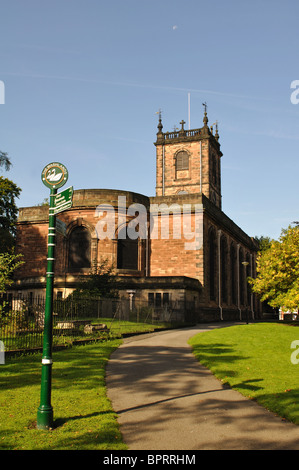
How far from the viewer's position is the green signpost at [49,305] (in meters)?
7.09

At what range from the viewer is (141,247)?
116ft

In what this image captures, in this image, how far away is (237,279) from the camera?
4631cm

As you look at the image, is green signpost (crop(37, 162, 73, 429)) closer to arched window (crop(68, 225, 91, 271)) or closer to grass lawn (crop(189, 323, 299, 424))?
grass lawn (crop(189, 323, 299, 424))

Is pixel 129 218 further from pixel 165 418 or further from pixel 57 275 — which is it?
pixel 165 418

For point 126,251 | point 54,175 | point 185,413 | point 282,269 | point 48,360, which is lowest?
point 185,413

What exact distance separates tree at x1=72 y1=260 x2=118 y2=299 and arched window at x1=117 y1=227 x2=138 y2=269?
3586 mm

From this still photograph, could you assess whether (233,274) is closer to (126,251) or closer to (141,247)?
(141,247)

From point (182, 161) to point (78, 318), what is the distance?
4186cm

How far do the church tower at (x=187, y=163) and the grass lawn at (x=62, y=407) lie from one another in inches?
1852

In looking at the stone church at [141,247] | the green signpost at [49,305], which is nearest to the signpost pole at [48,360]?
the green signpost at [49,305]

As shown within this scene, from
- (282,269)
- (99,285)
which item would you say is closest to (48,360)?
(99,285)

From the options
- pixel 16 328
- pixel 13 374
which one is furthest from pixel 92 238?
pixel 13 374

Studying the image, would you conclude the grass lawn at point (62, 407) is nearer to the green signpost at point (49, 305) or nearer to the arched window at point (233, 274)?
the green signpost at point (49, 305)
